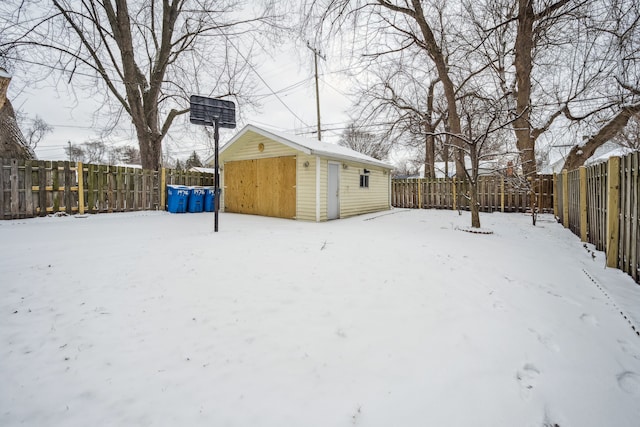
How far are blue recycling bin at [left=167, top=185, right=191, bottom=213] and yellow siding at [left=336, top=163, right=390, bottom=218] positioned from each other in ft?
19.2

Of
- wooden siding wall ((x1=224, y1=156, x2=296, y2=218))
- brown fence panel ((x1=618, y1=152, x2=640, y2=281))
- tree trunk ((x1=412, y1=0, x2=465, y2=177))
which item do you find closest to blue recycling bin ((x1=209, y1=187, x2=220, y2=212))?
wooden siding wall ((x1=224, y1=156, x2=296, y2=218))

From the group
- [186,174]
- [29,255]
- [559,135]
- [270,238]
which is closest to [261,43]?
[186,174]

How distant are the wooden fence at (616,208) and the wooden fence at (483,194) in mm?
5334

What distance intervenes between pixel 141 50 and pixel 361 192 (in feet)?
39.6

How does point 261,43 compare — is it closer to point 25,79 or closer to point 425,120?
point 25,79

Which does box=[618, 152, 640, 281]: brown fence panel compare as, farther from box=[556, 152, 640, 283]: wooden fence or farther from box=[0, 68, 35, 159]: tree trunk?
box=[0, 68, 35, 159]: tree trunk

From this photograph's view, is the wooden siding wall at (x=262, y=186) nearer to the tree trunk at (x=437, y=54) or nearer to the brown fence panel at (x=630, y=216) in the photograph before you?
the tree trunk at (x=437, y=54)

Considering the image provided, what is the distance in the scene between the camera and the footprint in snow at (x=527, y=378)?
63.7 inches

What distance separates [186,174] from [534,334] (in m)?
12.3

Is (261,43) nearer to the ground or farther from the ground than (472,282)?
farther from the ground

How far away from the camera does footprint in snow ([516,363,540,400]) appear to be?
1.62m

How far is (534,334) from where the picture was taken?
2.23 meters

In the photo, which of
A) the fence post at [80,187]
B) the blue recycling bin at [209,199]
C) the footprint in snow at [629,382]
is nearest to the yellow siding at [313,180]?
the blue recycling bin at [209,199]

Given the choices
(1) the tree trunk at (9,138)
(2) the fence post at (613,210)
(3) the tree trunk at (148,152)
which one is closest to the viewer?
(2) the fence post at (613,210)
